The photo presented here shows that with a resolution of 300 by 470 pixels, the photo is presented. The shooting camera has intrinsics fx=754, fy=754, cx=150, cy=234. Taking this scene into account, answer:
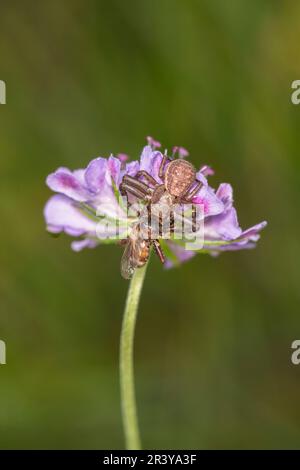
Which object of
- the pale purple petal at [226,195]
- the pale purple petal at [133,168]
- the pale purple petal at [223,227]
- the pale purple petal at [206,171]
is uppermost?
the pale purple petal at [206,171]

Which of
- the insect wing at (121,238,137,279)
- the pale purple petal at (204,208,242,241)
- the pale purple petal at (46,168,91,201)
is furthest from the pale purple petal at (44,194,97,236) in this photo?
the pale purple petal at (204,208,242,241)

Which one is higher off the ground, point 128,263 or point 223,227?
point 223,227

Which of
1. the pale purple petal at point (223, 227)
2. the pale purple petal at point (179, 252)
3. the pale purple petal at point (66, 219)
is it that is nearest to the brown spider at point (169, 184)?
the pale purple petal at point (223, 227)

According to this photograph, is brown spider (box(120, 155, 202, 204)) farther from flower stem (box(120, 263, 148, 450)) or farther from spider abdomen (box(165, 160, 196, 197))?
flower stem (box(120, 263, 148, 450))

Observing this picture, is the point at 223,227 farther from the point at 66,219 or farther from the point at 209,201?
the point at 66,219

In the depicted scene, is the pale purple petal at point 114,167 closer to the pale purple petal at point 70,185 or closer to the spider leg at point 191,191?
the pale purple petal at point 70,185

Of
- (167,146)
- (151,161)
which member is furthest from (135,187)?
(167,146)
